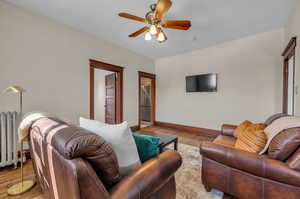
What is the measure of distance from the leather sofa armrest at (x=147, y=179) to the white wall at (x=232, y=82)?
119 inches

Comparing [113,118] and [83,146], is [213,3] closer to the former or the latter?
[83,146]

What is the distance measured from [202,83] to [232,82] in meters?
0.76

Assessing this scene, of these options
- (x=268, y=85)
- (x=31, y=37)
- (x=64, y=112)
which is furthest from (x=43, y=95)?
(x=268, y=85)

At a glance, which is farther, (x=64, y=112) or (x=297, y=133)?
(x=64, y=112)

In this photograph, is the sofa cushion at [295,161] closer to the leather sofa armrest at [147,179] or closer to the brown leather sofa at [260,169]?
the brown leather sofa at [260,169]

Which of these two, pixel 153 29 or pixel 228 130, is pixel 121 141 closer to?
pixel 153 29

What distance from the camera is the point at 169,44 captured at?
12.1ft

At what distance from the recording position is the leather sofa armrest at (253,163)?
3.31 feet

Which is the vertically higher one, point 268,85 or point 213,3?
point 213,3

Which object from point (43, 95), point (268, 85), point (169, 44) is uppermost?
point (169, 44)

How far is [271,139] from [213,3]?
84.0 inches

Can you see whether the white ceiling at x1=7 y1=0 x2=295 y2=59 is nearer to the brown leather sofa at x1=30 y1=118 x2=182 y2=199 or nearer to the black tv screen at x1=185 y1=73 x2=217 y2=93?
the black tv screen at x1=185 y1=73 x2=217 y2=93

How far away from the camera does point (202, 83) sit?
387 cm

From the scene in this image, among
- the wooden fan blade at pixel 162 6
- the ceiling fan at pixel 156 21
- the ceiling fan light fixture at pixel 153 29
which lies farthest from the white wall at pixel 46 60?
the wooden fan blade at pixel 162 6
